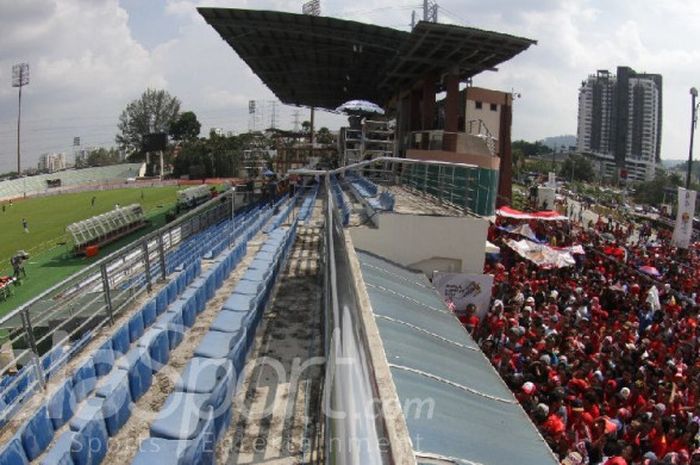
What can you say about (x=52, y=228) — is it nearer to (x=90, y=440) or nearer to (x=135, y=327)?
(x=135, y=327)

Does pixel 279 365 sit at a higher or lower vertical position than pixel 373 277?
lower

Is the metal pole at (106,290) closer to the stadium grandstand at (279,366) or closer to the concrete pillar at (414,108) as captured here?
the stadium grandstand at (279,366)

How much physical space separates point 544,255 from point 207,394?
11645 mm

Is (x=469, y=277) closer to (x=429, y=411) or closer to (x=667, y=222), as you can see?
(x=429, y=411)

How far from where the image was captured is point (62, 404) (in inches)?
172

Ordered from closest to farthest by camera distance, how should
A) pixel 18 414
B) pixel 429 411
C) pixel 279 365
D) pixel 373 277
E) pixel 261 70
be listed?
pixel 429 411 < pixel 18 414 < pixel 279 365 < pixel 373 277 < pixel 261 70

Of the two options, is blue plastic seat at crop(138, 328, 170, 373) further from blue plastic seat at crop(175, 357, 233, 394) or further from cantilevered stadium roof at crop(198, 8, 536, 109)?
cantilevered stadium roof at crop(198, 8, 536, 109)

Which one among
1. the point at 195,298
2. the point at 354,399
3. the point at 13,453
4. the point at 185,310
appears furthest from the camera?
the point at 195,298

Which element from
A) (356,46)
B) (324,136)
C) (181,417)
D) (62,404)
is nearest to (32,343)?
(62,404)

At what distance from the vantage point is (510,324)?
955cm

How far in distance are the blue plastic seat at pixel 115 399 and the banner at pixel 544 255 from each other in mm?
11257

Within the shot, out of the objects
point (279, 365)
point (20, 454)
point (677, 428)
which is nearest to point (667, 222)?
point (677, 428)

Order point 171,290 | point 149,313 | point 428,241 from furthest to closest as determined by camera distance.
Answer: point 428,241 → point 171,290 → point 149,313

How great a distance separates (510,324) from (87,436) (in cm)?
754
